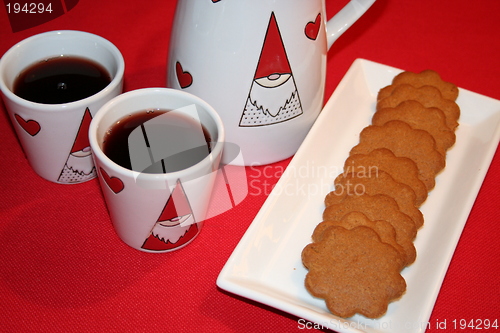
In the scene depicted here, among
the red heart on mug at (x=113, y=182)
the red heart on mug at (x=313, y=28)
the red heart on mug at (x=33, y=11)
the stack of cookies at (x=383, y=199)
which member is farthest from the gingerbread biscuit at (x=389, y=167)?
the red heart on mug at (x=33, y=11)

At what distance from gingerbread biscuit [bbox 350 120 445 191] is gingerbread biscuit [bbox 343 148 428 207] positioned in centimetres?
2

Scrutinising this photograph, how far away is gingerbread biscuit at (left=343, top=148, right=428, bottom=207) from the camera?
31.2 inches

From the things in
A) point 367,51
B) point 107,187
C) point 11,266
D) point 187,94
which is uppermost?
point 367,51

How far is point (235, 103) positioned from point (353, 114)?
0.95 feet

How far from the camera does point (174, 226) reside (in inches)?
27.7

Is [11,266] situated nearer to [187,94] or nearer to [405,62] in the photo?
[187,94]

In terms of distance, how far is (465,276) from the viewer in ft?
2.48

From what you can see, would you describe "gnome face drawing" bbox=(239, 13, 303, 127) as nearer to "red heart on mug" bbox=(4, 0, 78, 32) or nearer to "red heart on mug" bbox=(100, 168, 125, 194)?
"red heart on mug" bbox=(100, 168, 125, 194)

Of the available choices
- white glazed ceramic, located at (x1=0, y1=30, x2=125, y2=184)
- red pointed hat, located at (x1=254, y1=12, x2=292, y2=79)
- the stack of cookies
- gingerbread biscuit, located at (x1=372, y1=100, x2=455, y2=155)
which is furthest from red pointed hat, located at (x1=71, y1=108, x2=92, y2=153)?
gingerbread biscuit, located at (x1=372, y1=100, x2=455, y2=155)

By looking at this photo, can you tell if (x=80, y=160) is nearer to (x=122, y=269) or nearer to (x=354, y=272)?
(x=122, y=269)

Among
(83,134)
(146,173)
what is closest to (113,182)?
(146,173)

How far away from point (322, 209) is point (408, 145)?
0.18 metres

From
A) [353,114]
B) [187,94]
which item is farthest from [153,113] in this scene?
[353,114]

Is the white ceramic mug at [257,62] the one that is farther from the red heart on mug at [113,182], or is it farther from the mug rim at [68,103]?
the red heart on mug at [113,182]
